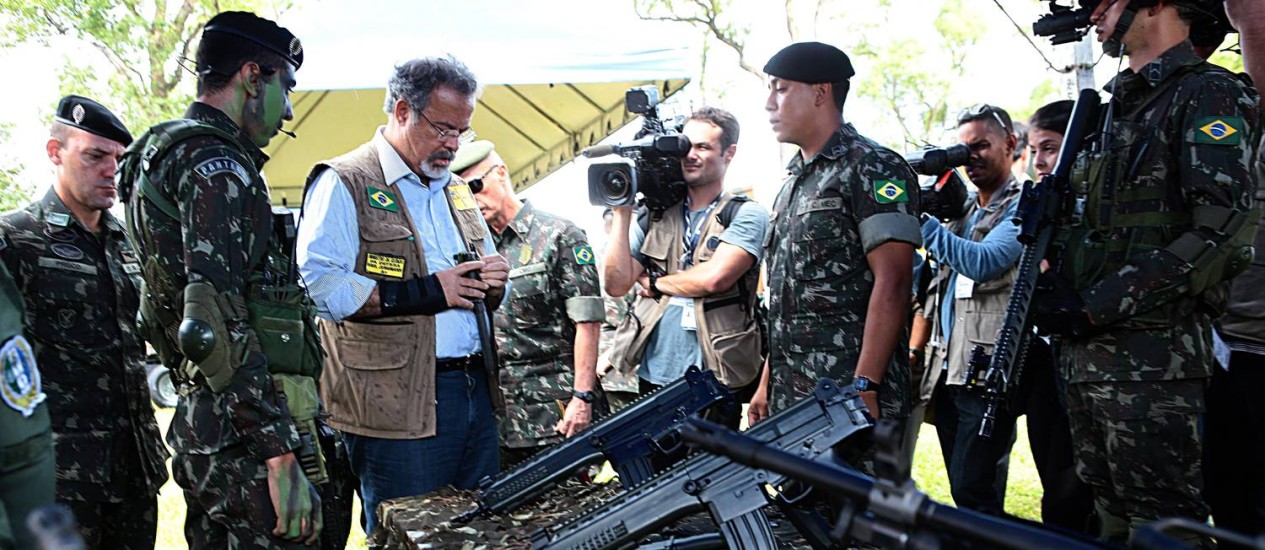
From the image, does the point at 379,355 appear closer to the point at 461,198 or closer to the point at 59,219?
the point at 461,198

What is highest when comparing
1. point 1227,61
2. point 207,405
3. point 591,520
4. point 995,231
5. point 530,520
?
point 1227,61

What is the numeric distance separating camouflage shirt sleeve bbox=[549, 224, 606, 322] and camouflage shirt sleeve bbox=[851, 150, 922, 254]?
143 centimetres

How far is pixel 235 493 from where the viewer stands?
2.25 metres

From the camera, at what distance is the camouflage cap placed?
4.56m

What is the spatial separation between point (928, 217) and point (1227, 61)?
15.7 m

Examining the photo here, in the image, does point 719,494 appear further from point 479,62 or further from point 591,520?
point 479,62

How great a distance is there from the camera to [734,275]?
4113 millimetres

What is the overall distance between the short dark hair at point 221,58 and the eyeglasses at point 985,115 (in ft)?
9.97

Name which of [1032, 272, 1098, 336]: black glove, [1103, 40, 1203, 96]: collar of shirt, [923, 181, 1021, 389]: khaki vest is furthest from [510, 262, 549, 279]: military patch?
[1103, 40, 1203, 96]: collar of shirt

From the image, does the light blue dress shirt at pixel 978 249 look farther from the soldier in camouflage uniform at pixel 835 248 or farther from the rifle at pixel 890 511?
the rifle at pixel 890 511

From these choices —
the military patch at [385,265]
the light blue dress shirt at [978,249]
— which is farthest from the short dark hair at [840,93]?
the military patch at [385,265]

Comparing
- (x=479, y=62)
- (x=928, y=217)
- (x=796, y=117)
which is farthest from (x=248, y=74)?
(x=479, y=62)

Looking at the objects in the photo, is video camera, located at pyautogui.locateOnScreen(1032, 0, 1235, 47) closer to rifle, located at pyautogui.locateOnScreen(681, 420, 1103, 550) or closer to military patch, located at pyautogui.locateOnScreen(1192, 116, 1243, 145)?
military patch, located at pyautogui.locateOnScreen(1192, 116, 1243, 145)

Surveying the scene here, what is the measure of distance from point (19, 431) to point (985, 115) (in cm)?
388
